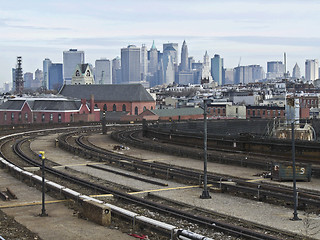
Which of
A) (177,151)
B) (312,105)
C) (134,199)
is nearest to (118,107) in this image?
(312,105)

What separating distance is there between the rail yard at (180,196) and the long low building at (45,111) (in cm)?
→ 6859

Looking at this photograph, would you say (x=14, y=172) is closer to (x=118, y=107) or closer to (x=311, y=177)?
(x=311, y=177)

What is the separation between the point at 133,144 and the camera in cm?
6438

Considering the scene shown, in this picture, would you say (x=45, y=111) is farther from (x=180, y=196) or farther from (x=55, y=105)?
(x=180, y=196)

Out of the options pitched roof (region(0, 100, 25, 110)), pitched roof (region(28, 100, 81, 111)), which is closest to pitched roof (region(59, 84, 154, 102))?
pitched roof (region(28, 100, 81, 111))

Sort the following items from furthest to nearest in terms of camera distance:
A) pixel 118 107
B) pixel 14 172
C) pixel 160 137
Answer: pixel 118 107 < pixel 160 137 < pixel 14 172

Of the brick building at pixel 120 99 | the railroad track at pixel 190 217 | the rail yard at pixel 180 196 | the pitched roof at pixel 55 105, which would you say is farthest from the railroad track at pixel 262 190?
the brick building at pixel 120 99

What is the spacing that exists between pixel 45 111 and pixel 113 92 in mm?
31078

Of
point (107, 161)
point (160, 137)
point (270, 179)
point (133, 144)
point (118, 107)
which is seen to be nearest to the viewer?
point (270, 179)

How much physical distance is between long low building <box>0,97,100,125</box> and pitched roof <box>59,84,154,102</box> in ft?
66.1

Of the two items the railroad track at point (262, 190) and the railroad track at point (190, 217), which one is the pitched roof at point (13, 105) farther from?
the railroad track at point (190, 217)

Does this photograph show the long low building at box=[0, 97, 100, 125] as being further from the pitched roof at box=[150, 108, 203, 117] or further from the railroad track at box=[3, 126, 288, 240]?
the railroad track at box=[3, 126, 288, 240]

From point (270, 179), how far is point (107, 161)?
1647 centimetres

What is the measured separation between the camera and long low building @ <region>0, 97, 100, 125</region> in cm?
12131
